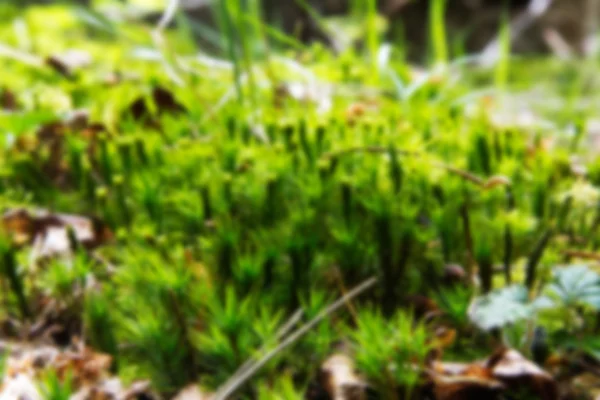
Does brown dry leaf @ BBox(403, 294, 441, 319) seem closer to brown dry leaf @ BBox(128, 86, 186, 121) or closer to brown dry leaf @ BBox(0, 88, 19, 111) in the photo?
brown dry leaf @ BBox(128, 86, 186, 121)

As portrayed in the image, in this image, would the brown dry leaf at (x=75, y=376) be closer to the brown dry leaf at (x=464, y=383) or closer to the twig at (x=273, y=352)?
the twig at (x=273, y=352)

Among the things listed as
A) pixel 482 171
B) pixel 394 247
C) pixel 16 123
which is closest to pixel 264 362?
pixel 394 247

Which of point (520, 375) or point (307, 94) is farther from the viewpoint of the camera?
point (307, 94)

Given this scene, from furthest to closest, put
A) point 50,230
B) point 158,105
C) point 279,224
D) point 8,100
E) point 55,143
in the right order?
point 8,100, point 158,105, point 55,143, point 50,230, point 279,224

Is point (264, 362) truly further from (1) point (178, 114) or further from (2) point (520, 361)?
(1) point (178, 114)

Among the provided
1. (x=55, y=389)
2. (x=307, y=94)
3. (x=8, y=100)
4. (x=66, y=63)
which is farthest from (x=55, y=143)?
(x=55, y=389)

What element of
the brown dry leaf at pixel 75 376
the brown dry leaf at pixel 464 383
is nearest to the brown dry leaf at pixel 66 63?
the brown dry leaf at pixel 75 376

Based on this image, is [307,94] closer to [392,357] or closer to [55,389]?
[392,357]
